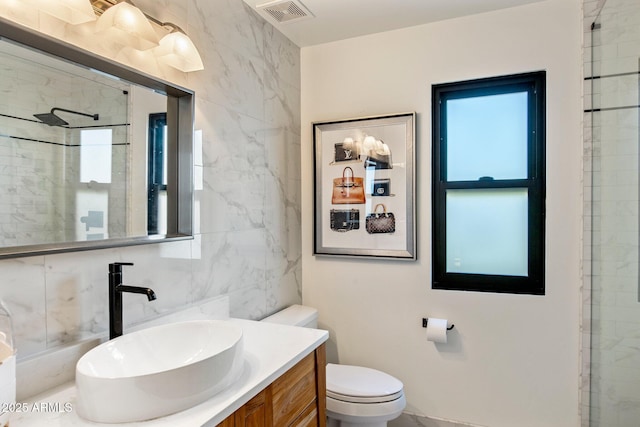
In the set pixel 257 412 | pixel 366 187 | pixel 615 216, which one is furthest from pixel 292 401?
pixel 615 216

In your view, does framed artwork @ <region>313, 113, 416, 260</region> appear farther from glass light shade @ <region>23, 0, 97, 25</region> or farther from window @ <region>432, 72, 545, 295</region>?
glass light shade @ <region>23, 0, 97, 25</region>

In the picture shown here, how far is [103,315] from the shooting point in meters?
1.29

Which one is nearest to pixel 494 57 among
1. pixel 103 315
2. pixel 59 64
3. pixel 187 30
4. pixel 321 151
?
pixel 321 151

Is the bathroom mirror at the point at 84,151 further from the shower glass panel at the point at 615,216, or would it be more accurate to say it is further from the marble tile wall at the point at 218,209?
the shower glass panel at the point at 615,216

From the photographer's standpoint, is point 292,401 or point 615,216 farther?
point 615,216

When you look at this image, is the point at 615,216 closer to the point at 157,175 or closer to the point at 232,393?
the point at 232,393

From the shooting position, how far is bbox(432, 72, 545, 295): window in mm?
2102

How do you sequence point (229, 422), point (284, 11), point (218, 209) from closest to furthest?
point (229, 422) → point (218, 209) → point (284, 11)

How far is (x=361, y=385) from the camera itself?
1.98 meters

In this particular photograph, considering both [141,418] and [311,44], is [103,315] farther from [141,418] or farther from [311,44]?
[311,44]

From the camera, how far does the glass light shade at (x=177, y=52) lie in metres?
1.44

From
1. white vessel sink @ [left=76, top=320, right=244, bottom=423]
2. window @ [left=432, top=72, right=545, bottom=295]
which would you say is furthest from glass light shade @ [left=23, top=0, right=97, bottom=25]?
window @ [left=432, top=72, right=545, bottom=295]

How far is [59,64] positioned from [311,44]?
5.59ft

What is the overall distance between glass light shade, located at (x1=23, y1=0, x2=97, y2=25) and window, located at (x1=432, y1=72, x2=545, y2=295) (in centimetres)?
175
